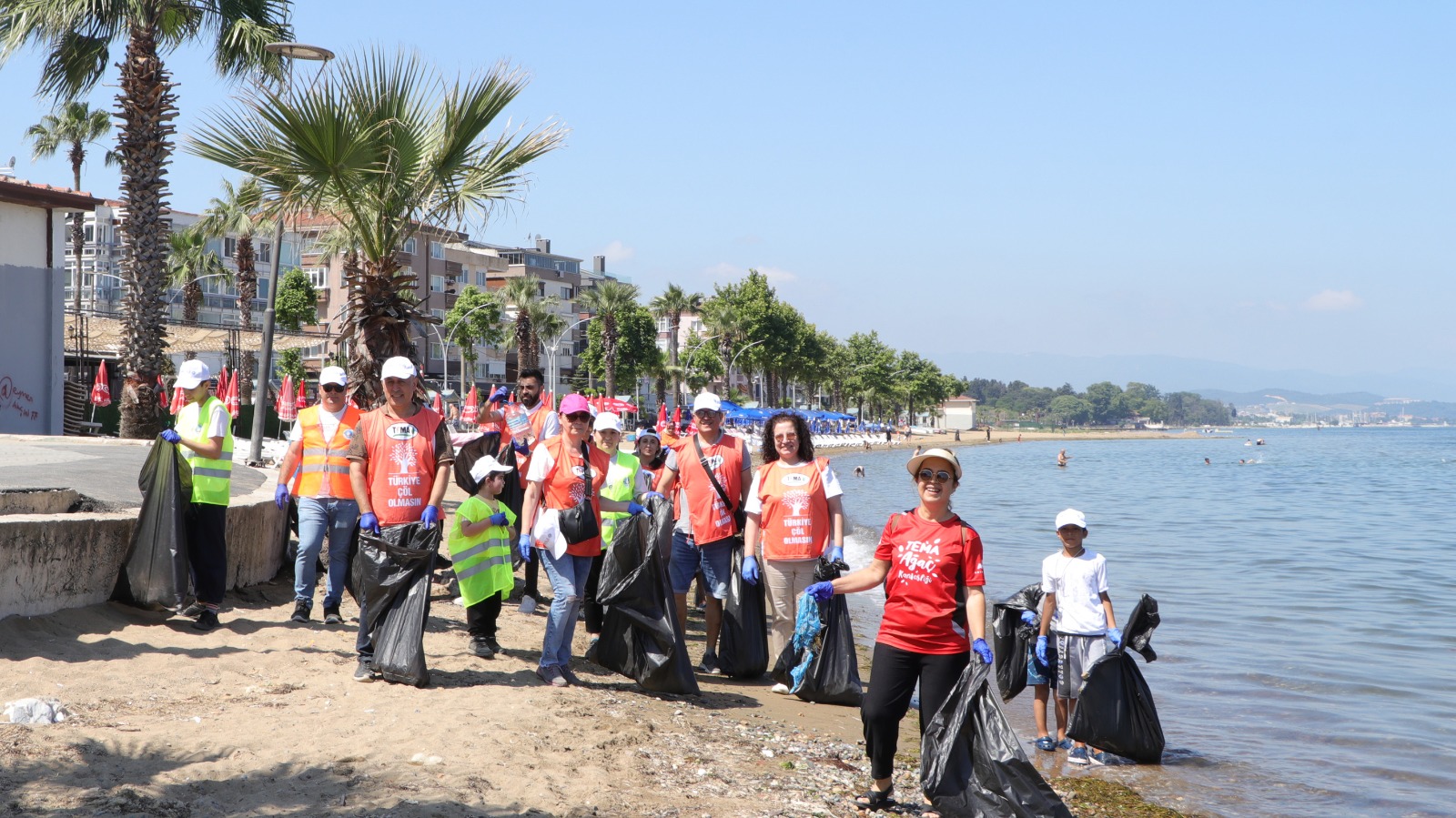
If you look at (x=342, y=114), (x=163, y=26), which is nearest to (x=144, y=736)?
(x=342, y=114)

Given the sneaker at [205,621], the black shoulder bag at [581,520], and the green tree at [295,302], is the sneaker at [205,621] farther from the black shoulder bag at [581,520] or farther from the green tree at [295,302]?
the green tree at [295,302]

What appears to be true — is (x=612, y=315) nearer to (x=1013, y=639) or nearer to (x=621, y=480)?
(x=621, y=480)

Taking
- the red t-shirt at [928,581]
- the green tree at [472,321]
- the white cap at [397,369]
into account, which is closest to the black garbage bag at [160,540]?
the white cap at [397,369]

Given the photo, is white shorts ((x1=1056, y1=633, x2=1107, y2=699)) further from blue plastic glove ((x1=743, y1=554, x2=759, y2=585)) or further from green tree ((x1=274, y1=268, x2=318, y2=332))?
green tree ((x1=274, y1=268, x2=318, y2=332))

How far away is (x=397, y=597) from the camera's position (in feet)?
19.5

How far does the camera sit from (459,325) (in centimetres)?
6900

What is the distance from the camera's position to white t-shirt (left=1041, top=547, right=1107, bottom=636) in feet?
20.2

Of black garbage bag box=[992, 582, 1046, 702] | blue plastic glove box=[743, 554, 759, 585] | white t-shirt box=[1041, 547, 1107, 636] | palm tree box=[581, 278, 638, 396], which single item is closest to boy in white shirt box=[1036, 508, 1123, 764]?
white t-shirt box=[1041, 547, 1107, 636]

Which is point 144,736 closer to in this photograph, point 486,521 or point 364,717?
point 364,717

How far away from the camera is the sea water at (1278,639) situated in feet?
21.7

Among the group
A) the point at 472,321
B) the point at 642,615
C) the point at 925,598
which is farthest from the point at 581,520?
the point at 472,321

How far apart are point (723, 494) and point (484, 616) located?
1524 mm

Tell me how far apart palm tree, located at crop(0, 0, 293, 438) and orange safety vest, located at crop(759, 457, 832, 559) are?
12.2m

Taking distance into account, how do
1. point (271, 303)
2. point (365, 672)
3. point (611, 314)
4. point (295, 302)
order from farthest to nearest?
point (611, 314) → point (295, 302) → point (271, 303) → point (365, 672)
